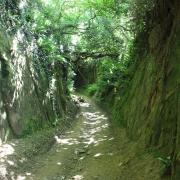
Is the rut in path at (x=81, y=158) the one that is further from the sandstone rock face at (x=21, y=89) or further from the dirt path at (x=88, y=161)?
the sandstone rock face at (x=21, y=89)

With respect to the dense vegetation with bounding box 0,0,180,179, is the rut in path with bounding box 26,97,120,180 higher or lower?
lower

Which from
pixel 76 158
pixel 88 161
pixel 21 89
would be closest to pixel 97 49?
pixel 21 89

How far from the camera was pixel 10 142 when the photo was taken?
9.77 meters

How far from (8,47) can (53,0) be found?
7.00 meters

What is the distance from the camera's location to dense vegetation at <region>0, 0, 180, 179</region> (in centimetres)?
834

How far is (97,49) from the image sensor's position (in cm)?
2127

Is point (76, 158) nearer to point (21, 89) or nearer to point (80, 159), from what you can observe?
point (80, 159)

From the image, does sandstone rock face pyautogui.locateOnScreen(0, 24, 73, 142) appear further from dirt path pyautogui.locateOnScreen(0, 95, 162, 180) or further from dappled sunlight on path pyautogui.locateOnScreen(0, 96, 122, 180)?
dappled sunlight on path pyautogui.locateOnScreen(0, 96, 122, 180)

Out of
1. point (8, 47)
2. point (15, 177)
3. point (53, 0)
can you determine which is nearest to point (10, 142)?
point (15, 177)

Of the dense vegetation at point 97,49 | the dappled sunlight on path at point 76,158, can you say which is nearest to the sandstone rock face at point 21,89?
the dense vegetation at point 97,49

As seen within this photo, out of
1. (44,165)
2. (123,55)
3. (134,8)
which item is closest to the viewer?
(44,165)

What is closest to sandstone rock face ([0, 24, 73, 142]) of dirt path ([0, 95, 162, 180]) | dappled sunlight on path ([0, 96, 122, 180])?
dirt path ([0, 95, 162, 180])

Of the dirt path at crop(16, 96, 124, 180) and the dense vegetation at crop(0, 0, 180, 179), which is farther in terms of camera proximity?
the dirt path at crop(16, 96, 124, 180)

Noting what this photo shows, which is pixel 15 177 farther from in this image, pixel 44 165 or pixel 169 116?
pixel 169 116
